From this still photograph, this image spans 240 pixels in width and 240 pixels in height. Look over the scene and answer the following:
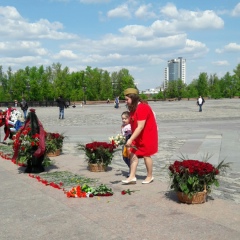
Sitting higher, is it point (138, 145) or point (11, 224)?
point (138, 145)

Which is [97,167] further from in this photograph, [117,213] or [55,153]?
[117,213]

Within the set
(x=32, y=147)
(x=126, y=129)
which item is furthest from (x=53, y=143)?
(x=126, y=129)

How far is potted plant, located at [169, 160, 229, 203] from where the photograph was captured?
512 centimetres

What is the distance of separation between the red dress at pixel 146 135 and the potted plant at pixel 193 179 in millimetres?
1030

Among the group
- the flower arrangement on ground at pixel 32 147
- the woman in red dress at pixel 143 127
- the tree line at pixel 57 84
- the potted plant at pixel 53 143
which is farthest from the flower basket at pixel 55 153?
the tree line at pixel 57 84

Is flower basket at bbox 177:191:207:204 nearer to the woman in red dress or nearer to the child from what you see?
the woman in red dress

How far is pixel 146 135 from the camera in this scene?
625 cm

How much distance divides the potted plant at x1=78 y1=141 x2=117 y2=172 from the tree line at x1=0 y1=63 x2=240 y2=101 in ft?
188

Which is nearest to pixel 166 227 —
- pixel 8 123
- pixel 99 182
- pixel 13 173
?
pixel 99 182

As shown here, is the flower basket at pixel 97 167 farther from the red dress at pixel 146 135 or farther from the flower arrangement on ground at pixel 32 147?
the red dress at pixel 146 135

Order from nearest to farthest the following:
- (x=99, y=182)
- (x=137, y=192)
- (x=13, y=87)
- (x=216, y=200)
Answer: (x=216, y=200) < (x=137, y=192) < (x=99, y=182) < (x=13, y=87)

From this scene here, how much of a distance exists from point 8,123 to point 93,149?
6142mm

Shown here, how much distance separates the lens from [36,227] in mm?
4508

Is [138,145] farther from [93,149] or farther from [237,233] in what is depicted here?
[237,233]
